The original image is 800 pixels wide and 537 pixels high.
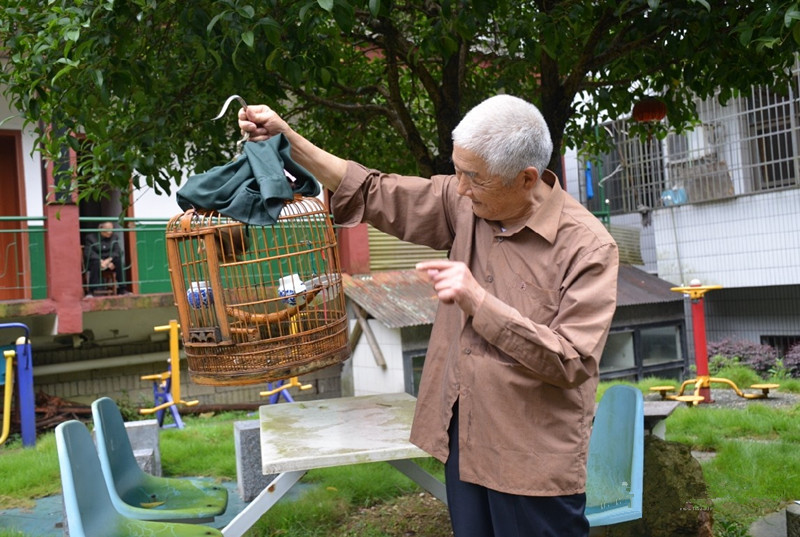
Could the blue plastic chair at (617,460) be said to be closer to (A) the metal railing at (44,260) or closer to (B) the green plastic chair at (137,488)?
(B) the green plastic chair at (137,488)

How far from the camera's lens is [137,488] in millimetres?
4230

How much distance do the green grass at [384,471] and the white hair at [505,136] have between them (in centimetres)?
338

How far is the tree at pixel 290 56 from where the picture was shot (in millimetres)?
3906

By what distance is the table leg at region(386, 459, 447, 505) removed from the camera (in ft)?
12.2

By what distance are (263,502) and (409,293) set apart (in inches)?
324

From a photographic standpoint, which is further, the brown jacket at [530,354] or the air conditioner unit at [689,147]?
the air conditioner unit at [689,147]

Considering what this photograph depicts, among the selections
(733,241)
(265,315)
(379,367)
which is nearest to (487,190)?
(265,315)

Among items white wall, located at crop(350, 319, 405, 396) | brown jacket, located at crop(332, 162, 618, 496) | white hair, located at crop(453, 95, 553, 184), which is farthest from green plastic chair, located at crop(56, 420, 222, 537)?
white wall, located at crop(350, 319, 405, 396)

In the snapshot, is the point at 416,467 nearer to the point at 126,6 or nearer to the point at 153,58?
the point at 126,6

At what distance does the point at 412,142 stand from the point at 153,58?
5.80 feet

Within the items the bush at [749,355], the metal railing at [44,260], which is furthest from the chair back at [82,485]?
the bush at [749,355]

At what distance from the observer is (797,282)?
37.4 ft

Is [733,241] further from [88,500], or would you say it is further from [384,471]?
[88,500]

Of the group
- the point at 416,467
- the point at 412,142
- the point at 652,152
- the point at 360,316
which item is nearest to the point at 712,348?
the point at 652,152
